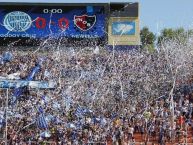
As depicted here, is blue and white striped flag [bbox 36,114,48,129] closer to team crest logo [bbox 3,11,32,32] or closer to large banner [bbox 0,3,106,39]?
large banner [bbox 0,3,106,39]

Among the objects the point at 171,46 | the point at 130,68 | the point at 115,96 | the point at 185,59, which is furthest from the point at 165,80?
the point at 171,46

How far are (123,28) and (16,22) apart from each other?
22.6 feet

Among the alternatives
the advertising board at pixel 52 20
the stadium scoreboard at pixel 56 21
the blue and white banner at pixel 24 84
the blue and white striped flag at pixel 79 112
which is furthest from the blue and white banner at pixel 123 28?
the blue and white striped flag at pixel 79 112

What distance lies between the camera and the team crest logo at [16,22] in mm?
43062

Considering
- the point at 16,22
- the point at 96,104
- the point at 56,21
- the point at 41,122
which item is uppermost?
the point at 56,21

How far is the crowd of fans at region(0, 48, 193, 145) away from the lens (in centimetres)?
2559

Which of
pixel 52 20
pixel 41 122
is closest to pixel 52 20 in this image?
pixel 52 20

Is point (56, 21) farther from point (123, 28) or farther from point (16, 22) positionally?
point (123, 28)

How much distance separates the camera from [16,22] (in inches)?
1692

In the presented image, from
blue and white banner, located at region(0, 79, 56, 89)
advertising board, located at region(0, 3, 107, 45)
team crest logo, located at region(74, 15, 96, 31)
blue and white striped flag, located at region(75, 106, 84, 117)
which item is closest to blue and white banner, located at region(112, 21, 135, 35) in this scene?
advertising board, located at region(0, 3, 107, 45)

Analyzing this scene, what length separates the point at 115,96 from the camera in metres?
32.1

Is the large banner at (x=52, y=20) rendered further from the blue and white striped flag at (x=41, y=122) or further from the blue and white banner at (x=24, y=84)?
the blue and white striped flag at (x=41, y=122)

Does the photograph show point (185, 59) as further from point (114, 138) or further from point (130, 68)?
point (114, 138)

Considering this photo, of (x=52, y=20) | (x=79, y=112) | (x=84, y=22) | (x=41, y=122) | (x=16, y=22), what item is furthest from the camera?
(x=52, y=20)
